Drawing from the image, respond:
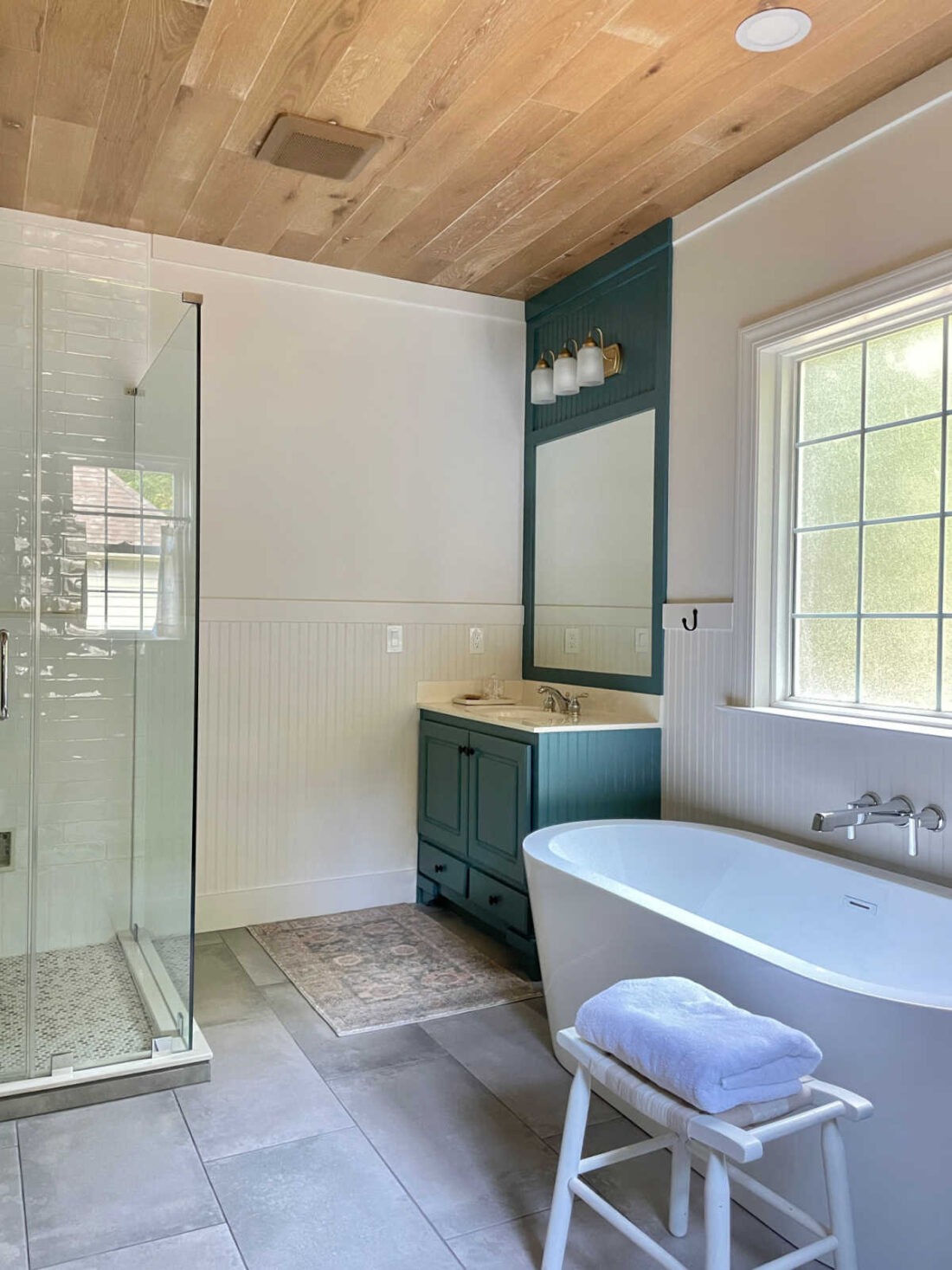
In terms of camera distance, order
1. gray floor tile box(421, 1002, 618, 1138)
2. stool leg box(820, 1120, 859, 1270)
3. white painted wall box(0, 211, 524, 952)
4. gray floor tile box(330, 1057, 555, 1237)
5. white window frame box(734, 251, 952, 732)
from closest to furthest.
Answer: stool leg box(820, 1120, 859, 1270)
gray floor tile box(330, 1057, 555, 1237)
gray floor tile box(421, 1002, 618, 1138)
white window frame box(734, 251, 952, 732)
white painted wall box(0, 211, 524, 952)

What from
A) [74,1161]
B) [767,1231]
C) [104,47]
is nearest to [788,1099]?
[767,1231]

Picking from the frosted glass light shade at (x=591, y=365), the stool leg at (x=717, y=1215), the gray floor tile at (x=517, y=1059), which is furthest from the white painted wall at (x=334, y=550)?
the stool leg at (x=717, y=1215)

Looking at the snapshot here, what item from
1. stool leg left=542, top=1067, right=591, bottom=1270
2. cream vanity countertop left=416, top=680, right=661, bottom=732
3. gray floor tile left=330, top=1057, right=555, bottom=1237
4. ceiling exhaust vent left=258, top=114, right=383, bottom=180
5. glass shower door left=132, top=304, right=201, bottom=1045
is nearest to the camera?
stool leg left=542, top=1067, right=591, bottom=1270

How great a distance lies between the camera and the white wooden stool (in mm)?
1471

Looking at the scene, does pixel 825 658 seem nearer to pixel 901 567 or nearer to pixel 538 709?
pixel 901 567

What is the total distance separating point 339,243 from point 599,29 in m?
1.55

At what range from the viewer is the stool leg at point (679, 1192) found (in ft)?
6.17

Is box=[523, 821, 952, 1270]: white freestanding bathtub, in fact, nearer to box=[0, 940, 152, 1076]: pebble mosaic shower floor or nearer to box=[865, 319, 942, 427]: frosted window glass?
box=[0, 940, 152, 1076]: pebble mosaic shower floor

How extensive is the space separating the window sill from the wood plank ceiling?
5.36ft

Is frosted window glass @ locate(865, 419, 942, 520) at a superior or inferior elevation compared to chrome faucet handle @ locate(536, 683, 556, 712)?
superior

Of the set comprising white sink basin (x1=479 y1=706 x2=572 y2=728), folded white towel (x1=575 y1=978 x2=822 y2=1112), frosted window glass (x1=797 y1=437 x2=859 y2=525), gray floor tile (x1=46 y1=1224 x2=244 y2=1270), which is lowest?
gray floor tile (x1=46 y1=1224 x2=244 y2=1270)

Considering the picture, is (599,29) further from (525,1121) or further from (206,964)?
(206,964)

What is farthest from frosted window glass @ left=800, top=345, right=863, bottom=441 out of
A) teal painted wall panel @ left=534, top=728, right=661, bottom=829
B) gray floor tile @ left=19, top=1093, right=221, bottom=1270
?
gray floor tile @ left=19, top=1093, right=221, bottom=1270

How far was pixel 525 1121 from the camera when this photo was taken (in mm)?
2295
